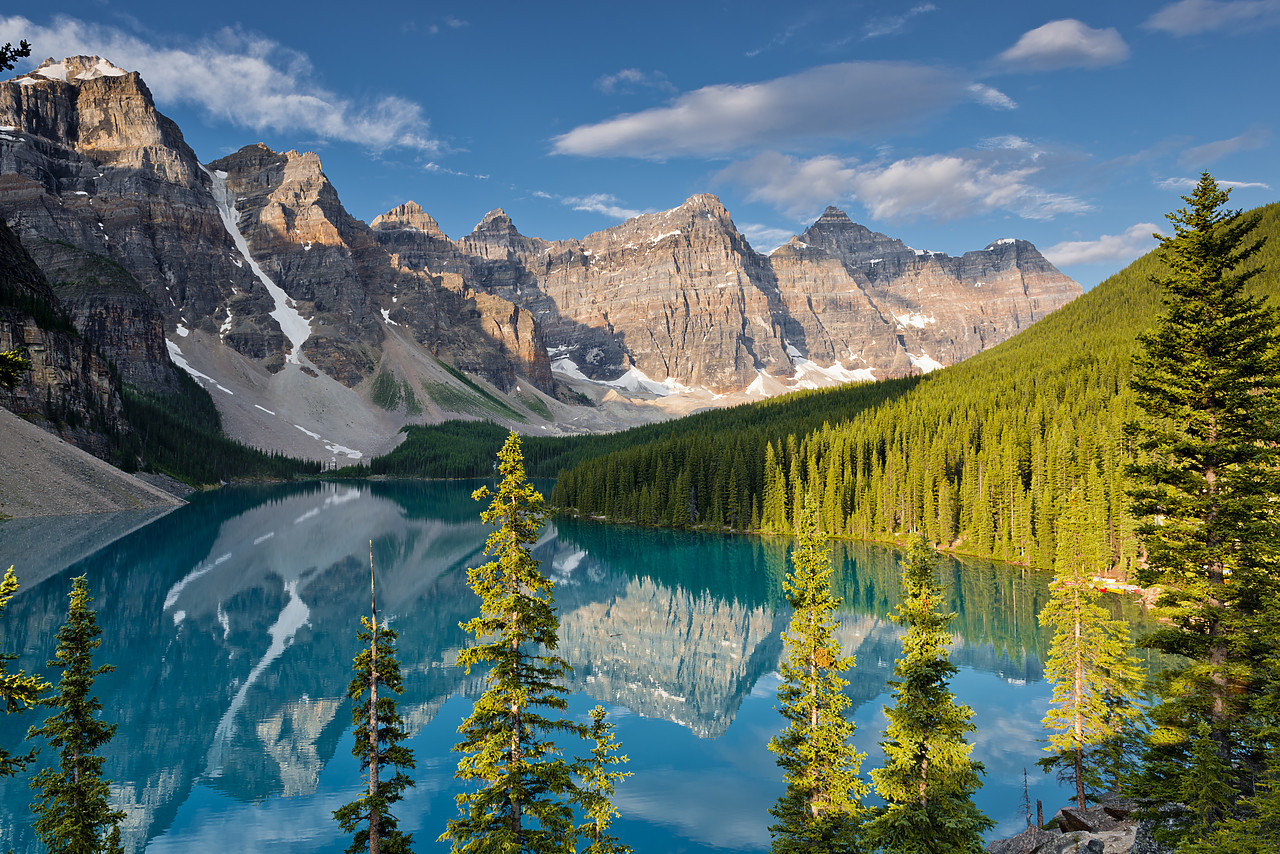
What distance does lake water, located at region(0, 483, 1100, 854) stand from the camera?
74.7ft

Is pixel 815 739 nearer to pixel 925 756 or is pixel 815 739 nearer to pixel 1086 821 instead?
pixel 925 756

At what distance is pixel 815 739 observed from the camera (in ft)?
48.1

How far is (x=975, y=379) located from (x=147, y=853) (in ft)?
329

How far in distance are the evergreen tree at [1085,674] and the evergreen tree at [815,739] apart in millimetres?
8300

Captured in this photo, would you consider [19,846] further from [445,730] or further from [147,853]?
[445,730]

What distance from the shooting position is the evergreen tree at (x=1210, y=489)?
43.1 ft

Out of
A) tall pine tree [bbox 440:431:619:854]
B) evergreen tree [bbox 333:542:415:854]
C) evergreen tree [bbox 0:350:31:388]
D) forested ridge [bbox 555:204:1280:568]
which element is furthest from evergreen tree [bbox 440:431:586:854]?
forested ridge [bbox 555:204:1280:568]

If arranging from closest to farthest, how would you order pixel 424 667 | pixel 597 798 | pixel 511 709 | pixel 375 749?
pixel 375 749 → pixel 511 709 → pixel 597 798 → pixel 424 667

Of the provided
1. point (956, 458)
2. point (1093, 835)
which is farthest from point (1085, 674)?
point (956, 458)

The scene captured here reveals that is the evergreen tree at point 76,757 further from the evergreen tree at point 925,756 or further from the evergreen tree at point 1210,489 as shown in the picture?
the evergreen tree at point 1210,489

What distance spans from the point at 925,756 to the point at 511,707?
26.7 feet

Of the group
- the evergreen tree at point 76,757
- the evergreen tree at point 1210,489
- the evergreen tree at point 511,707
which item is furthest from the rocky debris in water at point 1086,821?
the evergreen tree at point 76,757

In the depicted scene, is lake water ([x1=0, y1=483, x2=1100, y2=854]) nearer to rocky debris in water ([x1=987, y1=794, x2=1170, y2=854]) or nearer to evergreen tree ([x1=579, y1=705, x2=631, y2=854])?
rocky debris in water ([x1=987, y1=794, x2=1170, y2=854])

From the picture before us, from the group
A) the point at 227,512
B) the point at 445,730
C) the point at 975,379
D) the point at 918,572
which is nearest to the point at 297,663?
the point at 445,730
